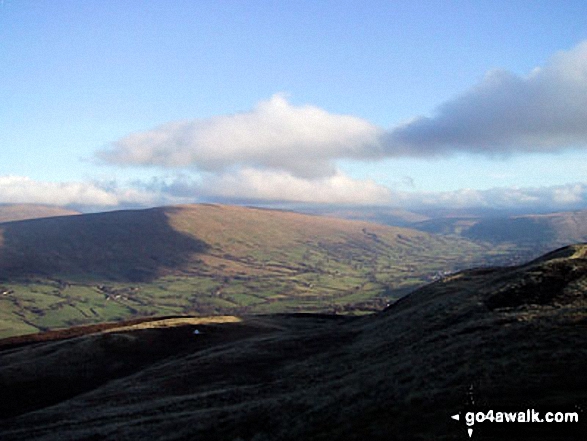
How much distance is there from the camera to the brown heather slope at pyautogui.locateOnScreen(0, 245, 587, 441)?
2009 centimetres

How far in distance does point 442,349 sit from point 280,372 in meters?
21.1

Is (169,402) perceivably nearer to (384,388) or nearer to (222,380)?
(222,380)

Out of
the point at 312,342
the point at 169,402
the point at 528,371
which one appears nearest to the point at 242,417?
the point at 169,402

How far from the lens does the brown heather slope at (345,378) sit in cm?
2009

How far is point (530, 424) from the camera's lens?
650 inches

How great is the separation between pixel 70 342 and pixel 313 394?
59715 mm

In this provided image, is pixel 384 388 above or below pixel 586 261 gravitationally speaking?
below

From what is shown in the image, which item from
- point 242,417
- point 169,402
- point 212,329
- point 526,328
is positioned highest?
point 526,328

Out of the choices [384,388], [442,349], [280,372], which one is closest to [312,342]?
[280,372]

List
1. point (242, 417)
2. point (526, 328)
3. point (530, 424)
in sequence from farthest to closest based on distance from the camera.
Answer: point (526, 328), point (242, 417), point (530, 424)

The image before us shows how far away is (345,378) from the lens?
33156mm

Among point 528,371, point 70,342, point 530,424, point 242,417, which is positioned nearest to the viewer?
point 530,424

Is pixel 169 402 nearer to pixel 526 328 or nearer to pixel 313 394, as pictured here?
pixel 313 394

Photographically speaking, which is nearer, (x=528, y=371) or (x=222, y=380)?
(x=528, y=371)
